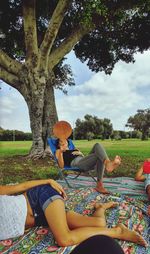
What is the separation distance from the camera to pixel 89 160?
454 cm

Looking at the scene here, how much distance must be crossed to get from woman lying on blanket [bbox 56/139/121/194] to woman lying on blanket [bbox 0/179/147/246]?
4.69 ft

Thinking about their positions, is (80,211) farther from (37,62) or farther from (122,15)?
(122,15)

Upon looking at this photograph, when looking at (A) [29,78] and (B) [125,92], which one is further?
(B) [125,92]

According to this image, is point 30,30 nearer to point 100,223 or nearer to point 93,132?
point 100,223

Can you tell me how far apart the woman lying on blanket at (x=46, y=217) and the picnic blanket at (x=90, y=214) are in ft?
0.20

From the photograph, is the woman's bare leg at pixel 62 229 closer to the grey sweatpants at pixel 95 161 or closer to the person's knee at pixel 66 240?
the person's knee at pixel 66 240

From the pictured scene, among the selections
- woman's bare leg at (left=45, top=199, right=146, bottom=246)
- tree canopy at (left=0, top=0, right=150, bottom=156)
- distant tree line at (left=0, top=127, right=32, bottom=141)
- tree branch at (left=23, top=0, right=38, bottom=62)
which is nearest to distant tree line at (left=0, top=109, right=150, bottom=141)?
distant tree line at (left=0, top=127, right=32, bottom=141)

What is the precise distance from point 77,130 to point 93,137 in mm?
1244

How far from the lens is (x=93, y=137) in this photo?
62.8 feet

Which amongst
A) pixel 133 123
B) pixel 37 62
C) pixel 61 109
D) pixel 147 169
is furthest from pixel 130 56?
pixel 133 123

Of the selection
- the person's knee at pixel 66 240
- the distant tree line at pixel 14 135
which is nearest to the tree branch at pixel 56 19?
the distant tree line at pixel 14 135

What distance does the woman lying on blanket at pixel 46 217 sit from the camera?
234 centimetres

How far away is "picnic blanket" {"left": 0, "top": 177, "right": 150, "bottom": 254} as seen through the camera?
7.88ft

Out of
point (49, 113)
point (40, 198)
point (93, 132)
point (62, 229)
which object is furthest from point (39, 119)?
point (93, 132)
